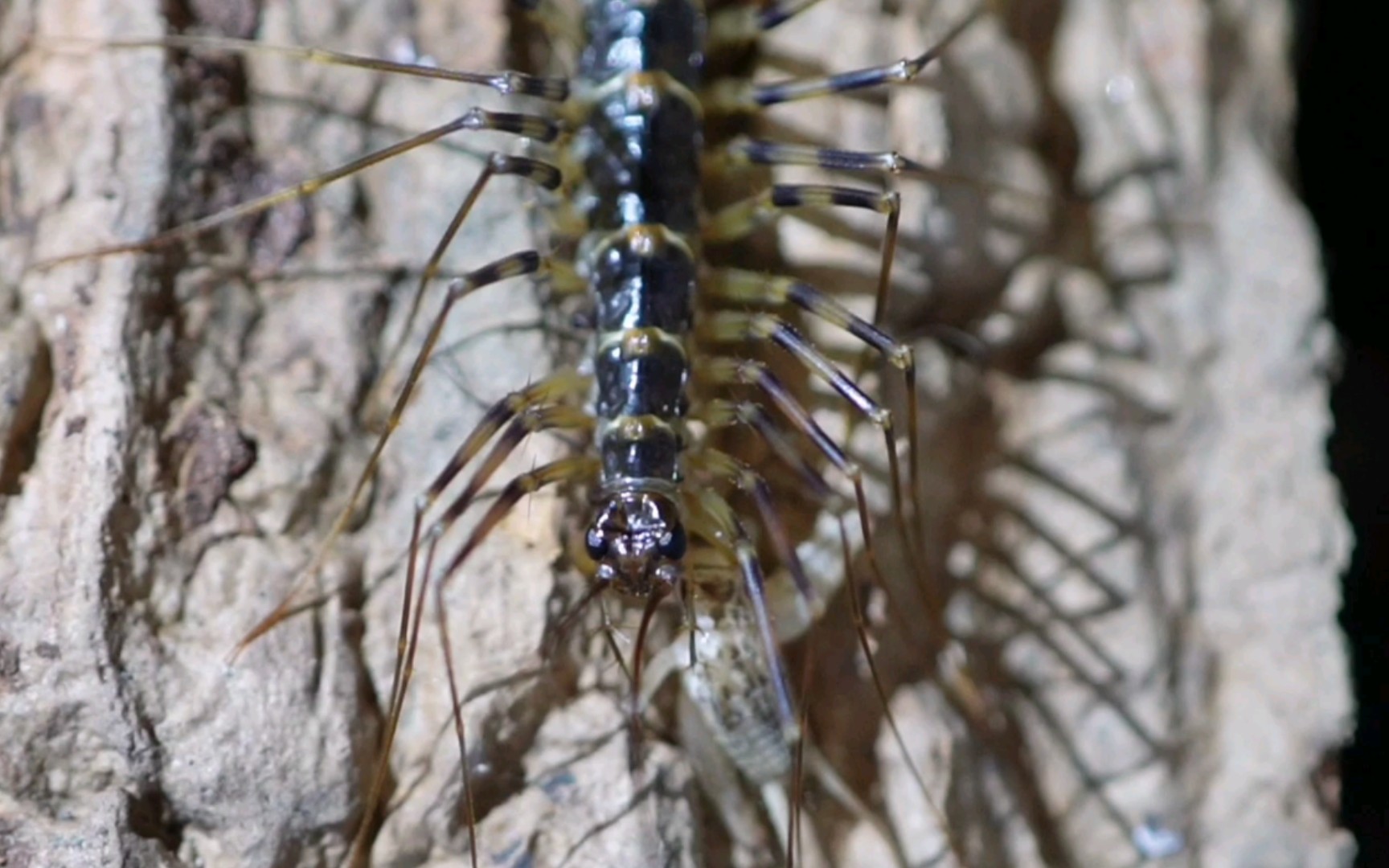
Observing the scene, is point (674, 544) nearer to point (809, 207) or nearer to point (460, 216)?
point (460, 216)

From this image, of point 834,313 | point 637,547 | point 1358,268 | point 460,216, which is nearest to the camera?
point 637,547

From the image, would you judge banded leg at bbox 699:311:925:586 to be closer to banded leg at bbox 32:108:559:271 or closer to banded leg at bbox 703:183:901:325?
banded leg at bbox 703:183:901:325

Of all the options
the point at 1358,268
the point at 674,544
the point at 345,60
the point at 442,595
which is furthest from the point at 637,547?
the point at 1358,268

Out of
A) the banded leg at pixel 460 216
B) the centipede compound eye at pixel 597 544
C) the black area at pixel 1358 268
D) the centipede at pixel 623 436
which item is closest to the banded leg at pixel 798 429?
the centipede at pixel 623 436

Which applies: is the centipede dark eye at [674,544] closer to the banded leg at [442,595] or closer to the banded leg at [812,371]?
the banded leg at [442,595]

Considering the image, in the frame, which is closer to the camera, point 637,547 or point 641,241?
point 637,547

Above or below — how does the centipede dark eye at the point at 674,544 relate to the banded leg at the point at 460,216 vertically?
below

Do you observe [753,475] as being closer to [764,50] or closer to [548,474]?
[548,474]

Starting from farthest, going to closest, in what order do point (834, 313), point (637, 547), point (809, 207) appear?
point (809, 207) → point (834, 313) → point (637, 547)
